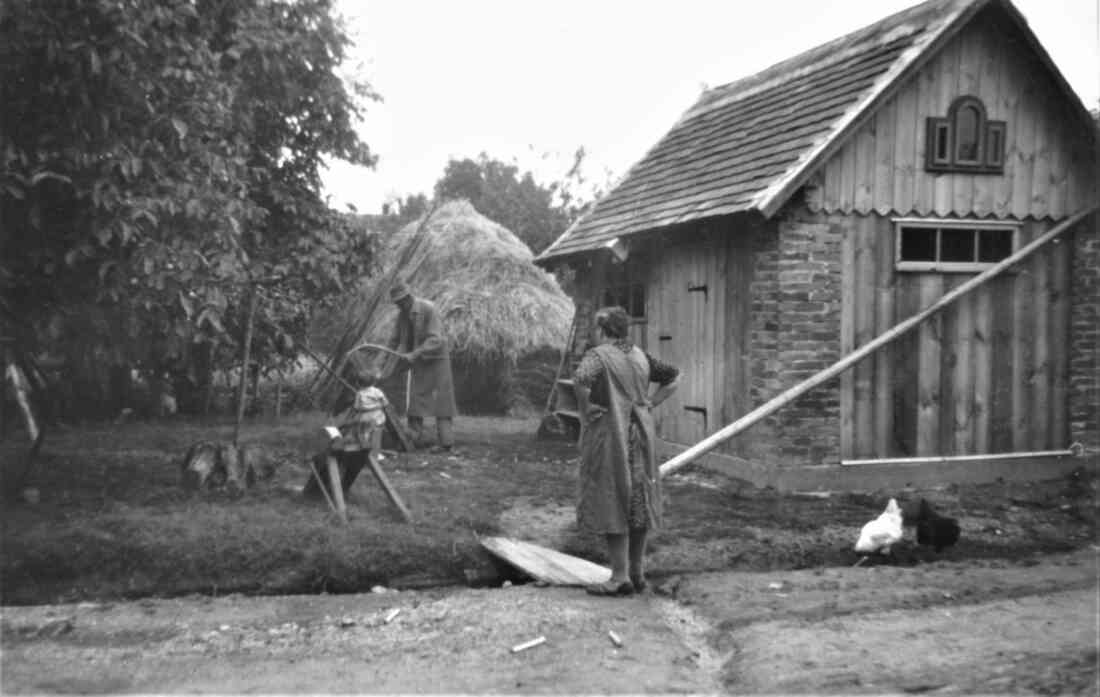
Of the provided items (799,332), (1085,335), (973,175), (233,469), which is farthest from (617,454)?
(1085,335)

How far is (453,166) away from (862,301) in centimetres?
2859

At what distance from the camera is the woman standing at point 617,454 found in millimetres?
6543

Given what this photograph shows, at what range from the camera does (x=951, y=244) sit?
1109 cm

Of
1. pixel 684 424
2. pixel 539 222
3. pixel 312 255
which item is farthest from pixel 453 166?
pixel 684 424

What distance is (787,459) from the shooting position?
1033 cm

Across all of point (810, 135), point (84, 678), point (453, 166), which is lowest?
point (84, 678)

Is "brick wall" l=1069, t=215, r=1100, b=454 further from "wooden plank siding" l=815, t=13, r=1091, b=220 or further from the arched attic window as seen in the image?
the arched attic window

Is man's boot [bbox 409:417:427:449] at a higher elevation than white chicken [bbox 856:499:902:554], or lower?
higher

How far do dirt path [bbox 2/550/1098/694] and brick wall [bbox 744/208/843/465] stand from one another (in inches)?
129

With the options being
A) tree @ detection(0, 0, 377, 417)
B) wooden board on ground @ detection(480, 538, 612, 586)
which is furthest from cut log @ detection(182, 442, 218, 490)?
wooden board on ground @ detection(480, 538, 612, 586)

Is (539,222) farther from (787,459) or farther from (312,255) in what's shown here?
(787,459)

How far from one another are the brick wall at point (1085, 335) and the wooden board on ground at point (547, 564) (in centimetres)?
680

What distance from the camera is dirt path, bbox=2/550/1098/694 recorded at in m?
4.95

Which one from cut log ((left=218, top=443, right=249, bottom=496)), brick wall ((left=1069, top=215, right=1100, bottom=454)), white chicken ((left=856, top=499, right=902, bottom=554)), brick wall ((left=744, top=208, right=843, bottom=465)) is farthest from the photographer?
brick wall ((left=1069, top=215, right=1100, bottom=454))
